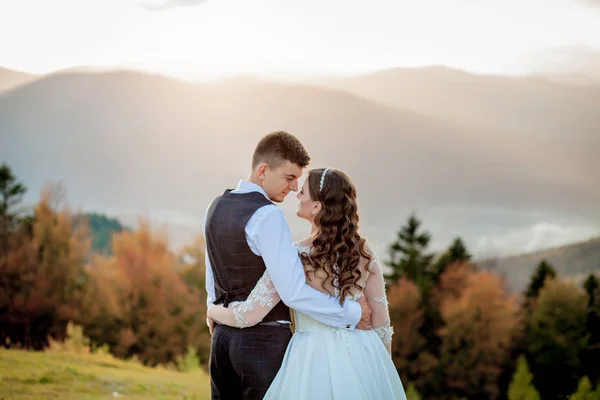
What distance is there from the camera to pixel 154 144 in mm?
57844

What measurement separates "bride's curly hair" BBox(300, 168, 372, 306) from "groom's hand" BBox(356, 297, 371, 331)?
0.59ft

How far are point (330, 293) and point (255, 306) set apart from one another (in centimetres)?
40

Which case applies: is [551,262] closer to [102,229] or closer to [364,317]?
[102,229]

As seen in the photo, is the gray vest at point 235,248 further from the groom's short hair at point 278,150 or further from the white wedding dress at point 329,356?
the groom's short hair at point 278,150

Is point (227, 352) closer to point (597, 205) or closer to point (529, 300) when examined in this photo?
point (529, 300)

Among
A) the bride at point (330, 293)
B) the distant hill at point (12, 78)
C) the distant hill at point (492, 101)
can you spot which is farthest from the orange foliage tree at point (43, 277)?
the distant hill at point (492, 101)

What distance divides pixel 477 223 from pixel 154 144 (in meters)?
26.3

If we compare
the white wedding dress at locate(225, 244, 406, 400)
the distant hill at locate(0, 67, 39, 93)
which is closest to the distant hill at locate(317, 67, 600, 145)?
the distant hill at locate(0, 67, 39, 93)

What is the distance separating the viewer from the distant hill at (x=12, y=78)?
5662cm

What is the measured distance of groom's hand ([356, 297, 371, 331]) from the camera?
3905mm

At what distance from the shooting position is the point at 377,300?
3.91 metres

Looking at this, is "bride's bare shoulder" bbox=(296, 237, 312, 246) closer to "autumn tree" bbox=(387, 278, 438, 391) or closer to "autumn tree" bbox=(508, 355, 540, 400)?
"autumn tree" bbox=(508, 355, 540, 400)

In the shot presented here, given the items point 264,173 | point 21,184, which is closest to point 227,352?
point 264,173

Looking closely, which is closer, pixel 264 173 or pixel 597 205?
pixel 264 173
